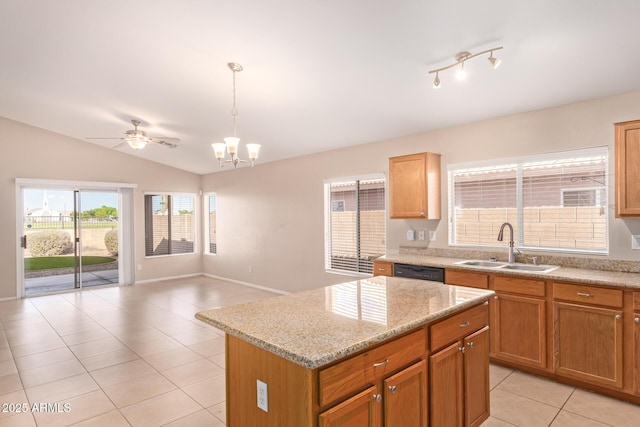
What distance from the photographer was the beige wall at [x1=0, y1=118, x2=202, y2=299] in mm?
6281

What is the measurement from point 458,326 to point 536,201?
233 cm

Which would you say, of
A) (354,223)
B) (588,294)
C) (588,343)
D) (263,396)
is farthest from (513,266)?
(263,396)

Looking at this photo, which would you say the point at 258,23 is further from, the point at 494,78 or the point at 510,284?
the point at 510,284

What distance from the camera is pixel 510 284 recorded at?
10.6 ft

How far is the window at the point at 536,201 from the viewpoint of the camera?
11.1 feet

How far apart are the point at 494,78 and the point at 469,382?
8.17 ft

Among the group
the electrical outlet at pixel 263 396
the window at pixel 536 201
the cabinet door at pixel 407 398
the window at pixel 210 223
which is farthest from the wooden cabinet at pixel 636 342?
the window at pixel 210 223

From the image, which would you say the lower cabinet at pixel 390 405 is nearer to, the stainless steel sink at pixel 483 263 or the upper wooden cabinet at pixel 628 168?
the stainless steel sink at pixel 483 263

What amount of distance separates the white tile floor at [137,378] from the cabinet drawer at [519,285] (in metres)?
0.77

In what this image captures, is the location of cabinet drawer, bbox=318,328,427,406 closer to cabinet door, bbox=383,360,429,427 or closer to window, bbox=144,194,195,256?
cabinet door, bbox=383,360,429,427

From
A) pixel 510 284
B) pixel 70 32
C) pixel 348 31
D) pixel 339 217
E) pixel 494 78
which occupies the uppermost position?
pixel 70 32

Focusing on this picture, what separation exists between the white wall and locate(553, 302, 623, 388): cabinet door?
0.79 metres

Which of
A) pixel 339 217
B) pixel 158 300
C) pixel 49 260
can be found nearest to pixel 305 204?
pixel 339 217

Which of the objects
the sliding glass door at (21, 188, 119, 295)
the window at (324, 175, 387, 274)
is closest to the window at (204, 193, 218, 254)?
the sliding glass door at (21, 188, 119, 295)
